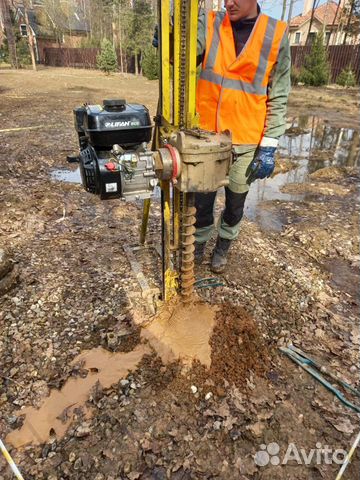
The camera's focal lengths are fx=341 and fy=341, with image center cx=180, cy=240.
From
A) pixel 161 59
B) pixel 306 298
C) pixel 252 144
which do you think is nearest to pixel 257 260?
pixel 306 298

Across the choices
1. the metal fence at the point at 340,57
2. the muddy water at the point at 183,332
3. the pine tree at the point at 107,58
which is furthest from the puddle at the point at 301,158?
the pine tree at the point at 107,58

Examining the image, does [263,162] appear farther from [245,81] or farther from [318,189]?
[318,189]

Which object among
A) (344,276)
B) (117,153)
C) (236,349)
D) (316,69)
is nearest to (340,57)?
(316,69)

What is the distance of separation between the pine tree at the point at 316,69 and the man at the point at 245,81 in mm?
20725

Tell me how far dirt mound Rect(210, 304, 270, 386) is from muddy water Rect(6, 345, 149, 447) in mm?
566

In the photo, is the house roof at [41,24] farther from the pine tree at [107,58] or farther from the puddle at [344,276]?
the puddle at [344,276]

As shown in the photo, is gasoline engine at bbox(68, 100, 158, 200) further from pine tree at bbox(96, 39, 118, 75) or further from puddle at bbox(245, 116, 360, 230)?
pine tree at bbox(96, 39, 118, 75)

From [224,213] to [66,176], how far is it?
13.1ft

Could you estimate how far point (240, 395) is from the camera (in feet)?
7.92

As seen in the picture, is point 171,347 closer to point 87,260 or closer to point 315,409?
point 315,409

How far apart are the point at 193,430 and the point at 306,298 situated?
1828 millimetres

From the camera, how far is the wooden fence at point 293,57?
22828mm

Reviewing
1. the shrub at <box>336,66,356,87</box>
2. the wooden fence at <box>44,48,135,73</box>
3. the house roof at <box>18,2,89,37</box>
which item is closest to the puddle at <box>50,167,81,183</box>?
the shrub at <box>336,66,356,87</box>

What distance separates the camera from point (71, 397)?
2.39 meters
